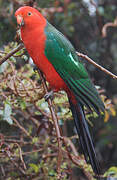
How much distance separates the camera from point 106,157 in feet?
9.51

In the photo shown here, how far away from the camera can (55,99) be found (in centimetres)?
165

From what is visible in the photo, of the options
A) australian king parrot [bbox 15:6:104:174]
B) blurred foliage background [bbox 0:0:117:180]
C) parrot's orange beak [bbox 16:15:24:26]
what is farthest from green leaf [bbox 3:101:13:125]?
parrot's orange beak [bbox 16:15:24:26]

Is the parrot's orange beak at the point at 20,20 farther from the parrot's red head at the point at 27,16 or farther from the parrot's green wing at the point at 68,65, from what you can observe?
Result: the parrot's green wing at the point at 68,65

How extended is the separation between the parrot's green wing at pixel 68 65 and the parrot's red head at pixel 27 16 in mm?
80

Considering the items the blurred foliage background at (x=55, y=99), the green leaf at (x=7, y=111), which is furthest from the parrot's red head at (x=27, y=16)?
the green leaf at (x=7, y=111)

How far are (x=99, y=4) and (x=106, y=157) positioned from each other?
1.50 meters

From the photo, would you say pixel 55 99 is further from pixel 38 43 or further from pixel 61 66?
pixel 38 43

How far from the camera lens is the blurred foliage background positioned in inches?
64.9

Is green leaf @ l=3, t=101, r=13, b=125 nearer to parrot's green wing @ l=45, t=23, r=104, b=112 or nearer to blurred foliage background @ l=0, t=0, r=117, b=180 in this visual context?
blurred foliage background @ l=0, t=0, r=117, b=180

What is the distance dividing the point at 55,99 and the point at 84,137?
29 cm

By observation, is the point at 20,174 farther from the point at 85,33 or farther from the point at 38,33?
the point at 85,33

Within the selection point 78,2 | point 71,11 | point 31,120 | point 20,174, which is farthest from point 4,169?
point 78,2

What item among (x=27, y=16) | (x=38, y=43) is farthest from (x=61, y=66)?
(x=27, y=16)

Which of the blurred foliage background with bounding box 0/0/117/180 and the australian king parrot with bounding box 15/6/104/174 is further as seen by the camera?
the blurred foliage background with bounding box 0/0/117/180
